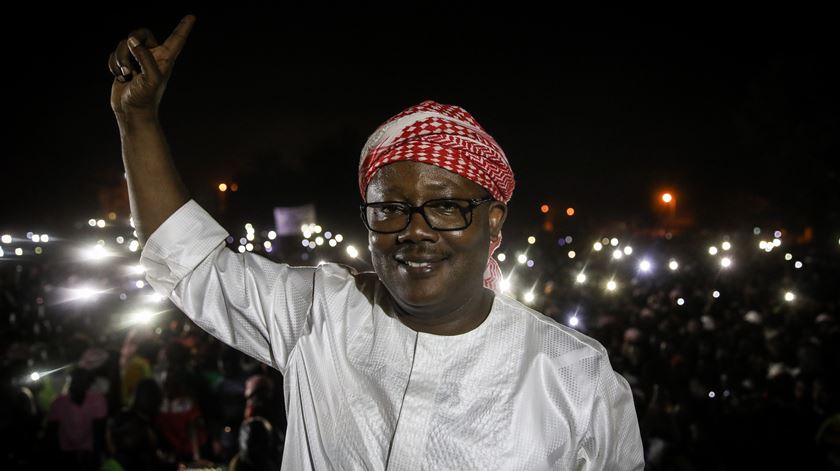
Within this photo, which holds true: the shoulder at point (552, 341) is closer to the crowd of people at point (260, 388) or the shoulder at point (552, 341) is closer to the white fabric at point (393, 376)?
the white fabric at point (393, 376)

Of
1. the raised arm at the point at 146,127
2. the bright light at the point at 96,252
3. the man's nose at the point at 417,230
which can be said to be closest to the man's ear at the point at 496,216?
the man's nose at the point at 417,230

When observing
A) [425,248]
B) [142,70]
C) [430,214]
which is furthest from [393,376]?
[142,70]

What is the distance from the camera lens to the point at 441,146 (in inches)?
73.6

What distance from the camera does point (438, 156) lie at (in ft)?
6.08

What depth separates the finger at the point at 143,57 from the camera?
5.39 ft

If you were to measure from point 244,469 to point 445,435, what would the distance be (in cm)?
302

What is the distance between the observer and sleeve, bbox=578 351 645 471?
182cm

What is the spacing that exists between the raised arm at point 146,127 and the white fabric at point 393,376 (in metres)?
0.07

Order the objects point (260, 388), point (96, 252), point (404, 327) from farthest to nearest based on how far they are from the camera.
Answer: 1. point (260, 388)
2. point (96, 252)
3. point (404, 327)

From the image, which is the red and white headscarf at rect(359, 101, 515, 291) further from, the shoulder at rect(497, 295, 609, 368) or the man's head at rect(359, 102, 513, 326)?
the shoulder at rect(497, 295, 609, 368)

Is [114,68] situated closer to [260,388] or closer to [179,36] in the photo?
[179,36]

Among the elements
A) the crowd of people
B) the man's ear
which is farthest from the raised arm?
the man's ear

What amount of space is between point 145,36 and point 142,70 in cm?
11

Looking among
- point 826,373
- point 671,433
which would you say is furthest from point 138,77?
point 826,373
